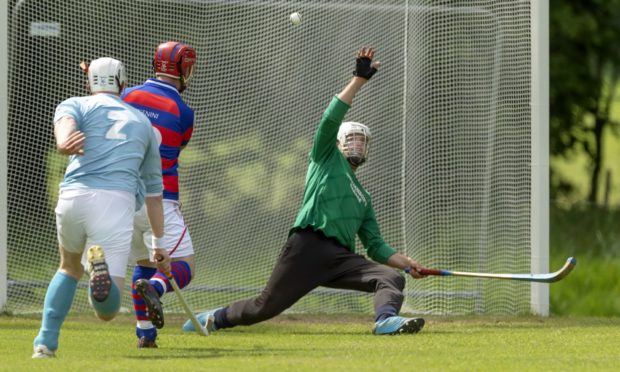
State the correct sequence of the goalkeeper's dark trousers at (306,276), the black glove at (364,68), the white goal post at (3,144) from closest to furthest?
the black glove at (364,68)
the goalkeeper's dark trousers at (306,276)
the white goal post at (3,144)

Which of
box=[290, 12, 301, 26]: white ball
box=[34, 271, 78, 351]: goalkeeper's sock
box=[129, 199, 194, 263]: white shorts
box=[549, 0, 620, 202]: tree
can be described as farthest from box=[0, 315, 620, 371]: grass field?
box=[549, 0, 620, 202]: tree

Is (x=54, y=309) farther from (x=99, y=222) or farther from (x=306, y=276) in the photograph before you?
(x=306, y=276)

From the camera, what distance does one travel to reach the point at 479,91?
10.5 meters

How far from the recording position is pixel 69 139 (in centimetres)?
616

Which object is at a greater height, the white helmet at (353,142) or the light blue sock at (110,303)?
the white helmet at (353,142)

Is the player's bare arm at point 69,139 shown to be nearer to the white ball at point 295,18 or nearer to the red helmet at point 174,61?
the red helmet at point 174,61

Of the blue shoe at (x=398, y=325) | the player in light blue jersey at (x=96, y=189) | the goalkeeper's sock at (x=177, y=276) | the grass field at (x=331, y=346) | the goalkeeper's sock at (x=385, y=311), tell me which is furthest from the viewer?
the goalkeeper's sock at (x=385, y=311)

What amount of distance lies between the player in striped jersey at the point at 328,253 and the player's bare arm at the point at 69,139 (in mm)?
2207

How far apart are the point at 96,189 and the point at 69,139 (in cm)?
31

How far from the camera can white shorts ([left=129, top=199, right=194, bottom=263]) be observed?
291 inches

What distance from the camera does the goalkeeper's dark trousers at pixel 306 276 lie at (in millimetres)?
8234

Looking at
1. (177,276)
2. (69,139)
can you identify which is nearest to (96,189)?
(69,139)

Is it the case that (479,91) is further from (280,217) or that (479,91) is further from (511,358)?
(511,358)

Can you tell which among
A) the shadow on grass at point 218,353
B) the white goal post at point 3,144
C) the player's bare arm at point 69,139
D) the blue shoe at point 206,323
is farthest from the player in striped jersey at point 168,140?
the white goal post at point 3,144
